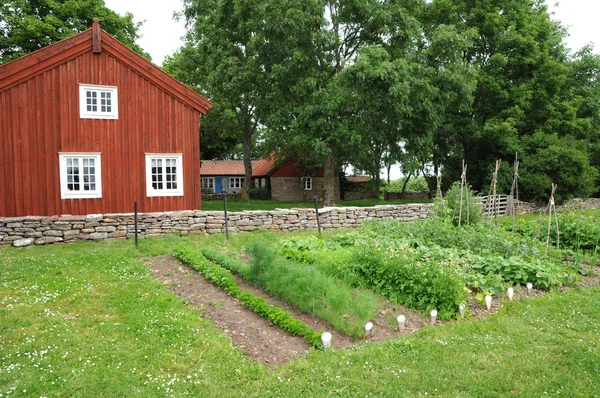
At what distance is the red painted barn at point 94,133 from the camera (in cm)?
1253

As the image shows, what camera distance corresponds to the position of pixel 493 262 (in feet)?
25.1

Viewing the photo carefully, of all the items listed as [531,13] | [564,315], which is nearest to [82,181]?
[564,315]

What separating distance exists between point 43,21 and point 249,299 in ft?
86.2

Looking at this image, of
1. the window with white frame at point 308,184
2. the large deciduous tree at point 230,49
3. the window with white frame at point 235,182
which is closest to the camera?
the large deciduous tree at point 230,49

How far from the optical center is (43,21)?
78.9ft

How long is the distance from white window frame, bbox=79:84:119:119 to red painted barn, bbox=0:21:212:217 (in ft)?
0.10

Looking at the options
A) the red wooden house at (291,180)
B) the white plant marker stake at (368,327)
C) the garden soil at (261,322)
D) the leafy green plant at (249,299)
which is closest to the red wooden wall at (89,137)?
the leafy green plant at (249,299)

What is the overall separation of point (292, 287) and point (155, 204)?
378 inches

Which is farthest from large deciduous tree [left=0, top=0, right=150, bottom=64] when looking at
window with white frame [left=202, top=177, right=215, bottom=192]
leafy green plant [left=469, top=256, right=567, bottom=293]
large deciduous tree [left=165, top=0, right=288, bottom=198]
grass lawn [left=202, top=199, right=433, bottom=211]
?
leafy green plant [left=469, top=256, right=567, bottom=293]

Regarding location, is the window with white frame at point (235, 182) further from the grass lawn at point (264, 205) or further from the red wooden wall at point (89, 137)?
the red wooden wall at point (89, 137)

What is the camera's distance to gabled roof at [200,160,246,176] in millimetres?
40969

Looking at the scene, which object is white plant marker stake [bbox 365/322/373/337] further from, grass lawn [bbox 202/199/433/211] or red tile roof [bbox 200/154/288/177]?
red tile roof [bbox 200/154/288/177]

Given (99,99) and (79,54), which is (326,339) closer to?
(99,99)

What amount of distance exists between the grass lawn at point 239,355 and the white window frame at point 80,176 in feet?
23.2
